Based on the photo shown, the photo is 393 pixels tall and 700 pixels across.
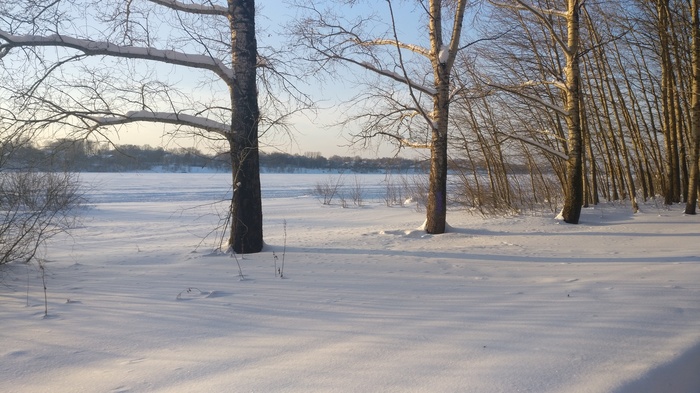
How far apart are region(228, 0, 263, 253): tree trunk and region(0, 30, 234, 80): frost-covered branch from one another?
0.93ft

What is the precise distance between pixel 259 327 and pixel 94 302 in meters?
1.99

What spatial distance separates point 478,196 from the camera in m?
17.2

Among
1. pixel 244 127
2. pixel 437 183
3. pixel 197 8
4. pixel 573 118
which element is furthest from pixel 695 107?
pixel 197 8

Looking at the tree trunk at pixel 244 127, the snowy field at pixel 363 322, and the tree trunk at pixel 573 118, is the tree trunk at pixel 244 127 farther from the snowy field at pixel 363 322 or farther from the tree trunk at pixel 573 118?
the tree trunk at pixel 573 118

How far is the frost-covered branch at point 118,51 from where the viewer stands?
719 cm

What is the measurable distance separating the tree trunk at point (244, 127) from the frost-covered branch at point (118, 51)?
0.28 metres

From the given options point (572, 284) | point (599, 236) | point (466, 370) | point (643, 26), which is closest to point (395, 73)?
point (599, 236)

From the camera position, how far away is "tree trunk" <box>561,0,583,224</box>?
11148 millimetres

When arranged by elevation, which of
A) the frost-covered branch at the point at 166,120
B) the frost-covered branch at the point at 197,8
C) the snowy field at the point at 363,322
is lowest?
the snowy field at the point at 363,322

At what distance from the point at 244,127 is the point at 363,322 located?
4.77 meters

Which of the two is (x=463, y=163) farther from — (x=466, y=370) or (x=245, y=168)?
(x=466, y=370)

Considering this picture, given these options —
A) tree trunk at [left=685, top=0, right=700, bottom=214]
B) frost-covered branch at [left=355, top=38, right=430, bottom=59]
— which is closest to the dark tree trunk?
frost-covered branch at [left=355, top=38, right=430, bottom=59]

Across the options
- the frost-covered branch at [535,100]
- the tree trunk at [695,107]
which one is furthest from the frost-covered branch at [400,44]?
the tree trunk at [695,107]

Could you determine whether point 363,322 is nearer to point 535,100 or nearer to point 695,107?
point 535,100
